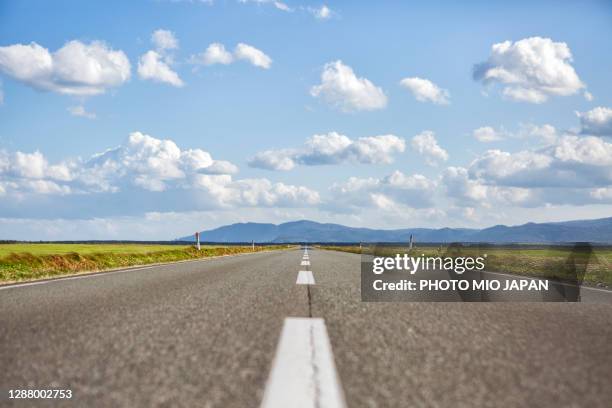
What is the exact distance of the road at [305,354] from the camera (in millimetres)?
2514

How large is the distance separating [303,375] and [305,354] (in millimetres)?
493

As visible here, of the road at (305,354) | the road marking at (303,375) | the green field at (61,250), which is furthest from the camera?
the green field at (61,250)

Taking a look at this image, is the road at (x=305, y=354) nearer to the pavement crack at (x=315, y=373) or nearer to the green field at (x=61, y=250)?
the pavement crack at (x=315, y=373)

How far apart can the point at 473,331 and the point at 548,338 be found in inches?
22.4

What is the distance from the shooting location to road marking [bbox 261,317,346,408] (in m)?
2.38

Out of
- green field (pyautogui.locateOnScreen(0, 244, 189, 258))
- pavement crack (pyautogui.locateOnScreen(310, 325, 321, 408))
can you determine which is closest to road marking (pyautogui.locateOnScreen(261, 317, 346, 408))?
pavement crack (pyautogui.locateOnScreen(310, 325, 321, 408))

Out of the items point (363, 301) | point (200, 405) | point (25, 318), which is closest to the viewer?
point (200, 405)

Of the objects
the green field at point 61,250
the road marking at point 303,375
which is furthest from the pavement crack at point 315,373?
the green field at point 61,250

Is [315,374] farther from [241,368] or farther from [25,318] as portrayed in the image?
[25,318]

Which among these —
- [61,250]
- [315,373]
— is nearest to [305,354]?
[315,373]

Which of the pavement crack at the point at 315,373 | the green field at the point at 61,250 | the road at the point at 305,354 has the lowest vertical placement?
the green field at the point at 61,250

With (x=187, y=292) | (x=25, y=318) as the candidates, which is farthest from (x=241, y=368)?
(x=187, y=292)

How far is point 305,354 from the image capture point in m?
3.30

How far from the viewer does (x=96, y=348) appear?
3508mm
